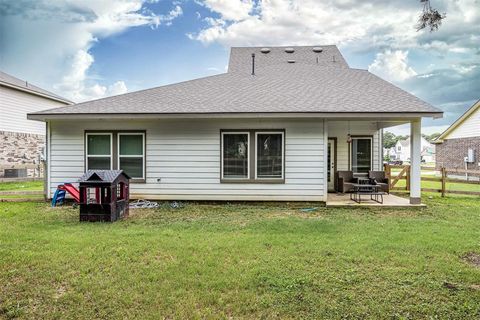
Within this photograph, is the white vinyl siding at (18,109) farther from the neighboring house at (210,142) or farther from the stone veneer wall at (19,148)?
the neighboring house at (210,142)

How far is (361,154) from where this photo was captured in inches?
456

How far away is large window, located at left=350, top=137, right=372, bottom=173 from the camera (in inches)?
455

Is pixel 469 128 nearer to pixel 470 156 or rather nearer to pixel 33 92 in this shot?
pixel 470 156

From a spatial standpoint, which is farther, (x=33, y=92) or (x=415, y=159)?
(x=33, y=92)

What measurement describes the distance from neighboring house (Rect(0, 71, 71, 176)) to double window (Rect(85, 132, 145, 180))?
10049 millimetres

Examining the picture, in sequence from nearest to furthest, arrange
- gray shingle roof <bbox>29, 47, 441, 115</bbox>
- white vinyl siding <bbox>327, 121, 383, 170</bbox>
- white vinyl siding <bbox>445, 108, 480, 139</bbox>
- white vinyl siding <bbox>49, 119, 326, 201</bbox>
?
1. gray shingle roof <bbox>29, 47, 441, 115</bbox>
2. white vinyl siding <bbox>49, 119, 326, 201</bbox>
3. white vinyl siding <bbox>327, 121, 383, 170</bbox>
4. white vinyl siding <bbox>445, 108, 480, 139</bbox>

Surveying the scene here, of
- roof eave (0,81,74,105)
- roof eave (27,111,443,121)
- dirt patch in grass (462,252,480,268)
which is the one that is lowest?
dirt patch in grass (462,252,480,268)

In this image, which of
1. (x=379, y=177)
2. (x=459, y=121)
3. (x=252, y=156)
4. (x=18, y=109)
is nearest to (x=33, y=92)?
(x=18, y=109)

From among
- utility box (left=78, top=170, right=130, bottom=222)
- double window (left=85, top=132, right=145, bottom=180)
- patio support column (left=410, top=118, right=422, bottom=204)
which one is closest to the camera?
utility box (left=78, top=170, right=130, bottom=222)

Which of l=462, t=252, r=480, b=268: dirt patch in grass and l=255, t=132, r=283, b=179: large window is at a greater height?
l=255, t=132, r=283, b=179: large window

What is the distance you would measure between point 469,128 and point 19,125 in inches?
1095

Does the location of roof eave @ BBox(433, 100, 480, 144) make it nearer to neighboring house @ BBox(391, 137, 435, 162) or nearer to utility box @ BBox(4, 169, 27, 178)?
utility box @ BBox(4, 169, 27, 178)

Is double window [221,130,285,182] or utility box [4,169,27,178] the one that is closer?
double window [221,130,285,182]

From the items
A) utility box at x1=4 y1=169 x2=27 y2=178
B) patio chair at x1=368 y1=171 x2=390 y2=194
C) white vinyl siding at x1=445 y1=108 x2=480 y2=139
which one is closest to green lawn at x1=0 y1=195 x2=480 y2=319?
patio chair at x1=368 y1=171 x2=390 y2=194
